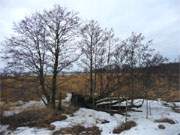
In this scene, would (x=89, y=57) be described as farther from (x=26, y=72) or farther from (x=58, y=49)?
(x=26, y=72)

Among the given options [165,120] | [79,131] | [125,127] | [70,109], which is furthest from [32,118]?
[165,120]

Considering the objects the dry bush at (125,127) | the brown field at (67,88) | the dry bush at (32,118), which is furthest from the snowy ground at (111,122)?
the brown field at (67,88)

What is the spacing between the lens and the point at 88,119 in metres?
22.5

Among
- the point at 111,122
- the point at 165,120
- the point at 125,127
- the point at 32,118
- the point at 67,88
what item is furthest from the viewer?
the point at 67,88

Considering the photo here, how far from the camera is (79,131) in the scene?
20594 millimetres

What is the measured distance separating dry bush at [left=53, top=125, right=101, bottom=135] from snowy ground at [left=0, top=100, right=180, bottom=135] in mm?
315

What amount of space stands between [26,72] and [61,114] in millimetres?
3918

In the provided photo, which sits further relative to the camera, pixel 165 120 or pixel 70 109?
pixel 70 109

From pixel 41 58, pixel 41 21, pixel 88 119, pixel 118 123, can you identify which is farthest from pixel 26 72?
pixel 118 123

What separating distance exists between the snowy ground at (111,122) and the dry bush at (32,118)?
443 millimetres

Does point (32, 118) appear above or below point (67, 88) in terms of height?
below

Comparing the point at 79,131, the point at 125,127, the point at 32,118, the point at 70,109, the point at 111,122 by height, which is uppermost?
the point at 70,109

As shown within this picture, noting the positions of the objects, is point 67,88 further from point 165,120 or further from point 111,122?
point 165,120

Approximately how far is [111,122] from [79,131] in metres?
2.25
